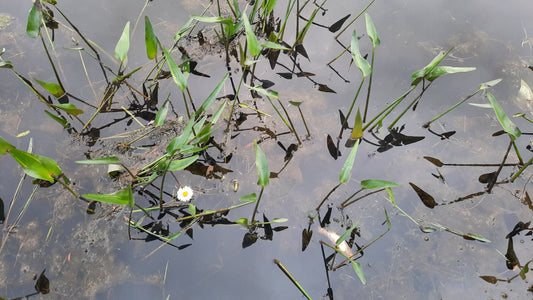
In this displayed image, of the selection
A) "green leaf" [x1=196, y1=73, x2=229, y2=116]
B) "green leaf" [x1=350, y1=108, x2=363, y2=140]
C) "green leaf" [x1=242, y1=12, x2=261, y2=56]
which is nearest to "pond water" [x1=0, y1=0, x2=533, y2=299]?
"green leaf" [x1=350, y1=108, x2=363, y2=140]

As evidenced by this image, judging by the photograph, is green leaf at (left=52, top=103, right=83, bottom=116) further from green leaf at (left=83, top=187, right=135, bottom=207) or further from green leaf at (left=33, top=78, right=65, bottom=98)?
green leaf at (left=83, top=187, right=135, bottom=207)

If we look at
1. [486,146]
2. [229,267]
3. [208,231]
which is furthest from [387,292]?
[486,146]

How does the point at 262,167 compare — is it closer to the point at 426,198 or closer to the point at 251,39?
the point at 251,39

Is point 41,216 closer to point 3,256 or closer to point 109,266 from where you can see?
point 3,256

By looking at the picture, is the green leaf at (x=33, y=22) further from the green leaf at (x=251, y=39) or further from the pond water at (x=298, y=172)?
the green leaf at (x=251, y=39)

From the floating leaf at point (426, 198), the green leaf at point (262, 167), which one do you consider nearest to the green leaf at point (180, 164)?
the green leaf at point (262, 167)
